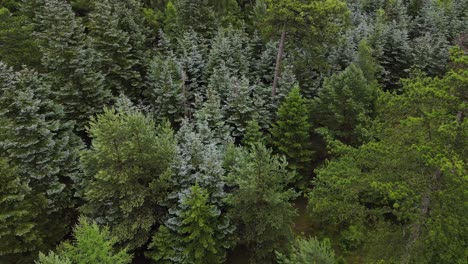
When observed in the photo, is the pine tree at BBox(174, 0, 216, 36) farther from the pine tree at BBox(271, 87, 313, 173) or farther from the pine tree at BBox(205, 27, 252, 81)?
the pine tree at BBox(271, 87, 313, 173)

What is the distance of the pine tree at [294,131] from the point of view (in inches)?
927

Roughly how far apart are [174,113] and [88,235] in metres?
14.9

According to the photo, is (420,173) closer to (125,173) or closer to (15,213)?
(125,173)

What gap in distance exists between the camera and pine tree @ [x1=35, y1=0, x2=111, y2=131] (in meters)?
24.2

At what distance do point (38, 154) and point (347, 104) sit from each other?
19.8m

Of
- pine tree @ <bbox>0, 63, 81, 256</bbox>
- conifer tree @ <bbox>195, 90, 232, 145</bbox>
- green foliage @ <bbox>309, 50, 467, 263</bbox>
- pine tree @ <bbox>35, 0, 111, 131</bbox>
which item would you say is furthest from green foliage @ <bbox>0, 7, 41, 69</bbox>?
green foliage @ <bbox>309, 50, 467, 263</bbox>

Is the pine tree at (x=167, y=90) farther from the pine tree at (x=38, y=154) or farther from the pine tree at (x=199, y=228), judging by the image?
the pine tree at (x=199, y=228)

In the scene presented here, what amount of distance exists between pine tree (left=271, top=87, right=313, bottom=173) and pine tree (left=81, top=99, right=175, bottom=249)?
8289mm

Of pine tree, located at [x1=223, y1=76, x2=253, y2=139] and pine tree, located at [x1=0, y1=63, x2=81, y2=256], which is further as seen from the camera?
pine tree, located at [x1=223, y1=76, x2=253, y2=139]

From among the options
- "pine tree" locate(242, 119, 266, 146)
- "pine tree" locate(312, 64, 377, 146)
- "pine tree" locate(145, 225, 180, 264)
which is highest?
"pine tree" locate(312, 64, 377, 146)

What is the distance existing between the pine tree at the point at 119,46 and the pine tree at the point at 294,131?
43.3 ft

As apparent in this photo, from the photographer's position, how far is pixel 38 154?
19.5 m

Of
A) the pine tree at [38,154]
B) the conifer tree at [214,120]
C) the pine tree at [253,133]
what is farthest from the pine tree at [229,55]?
the pine tree at [38,154]

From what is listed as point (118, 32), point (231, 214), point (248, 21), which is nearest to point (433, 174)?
point (231, 214)
